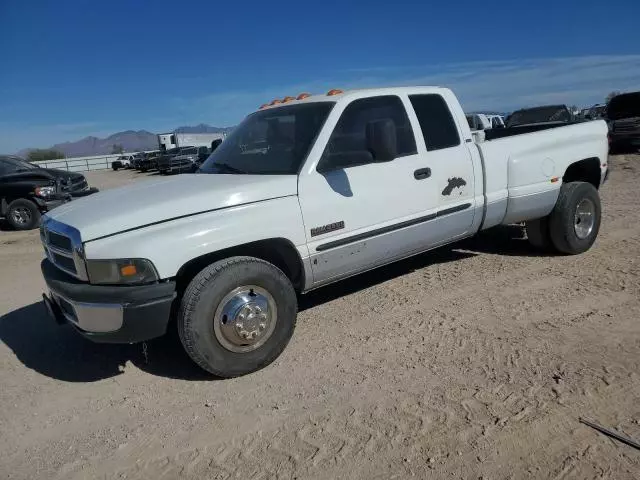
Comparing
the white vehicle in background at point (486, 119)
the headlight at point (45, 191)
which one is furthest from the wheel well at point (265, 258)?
the white vehicle in background at point (486, 119)

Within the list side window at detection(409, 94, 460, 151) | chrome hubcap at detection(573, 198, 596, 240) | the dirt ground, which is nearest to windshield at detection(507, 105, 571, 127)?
chrome hubcap at detection(573, 198, 596, 240)

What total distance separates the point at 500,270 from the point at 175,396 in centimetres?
362

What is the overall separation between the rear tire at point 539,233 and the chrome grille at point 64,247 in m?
4.74

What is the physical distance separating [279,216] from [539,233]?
3522 mm

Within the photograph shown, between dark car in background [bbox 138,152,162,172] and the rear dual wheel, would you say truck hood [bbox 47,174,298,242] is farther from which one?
dark car in background [bbox 138,152,162,172]

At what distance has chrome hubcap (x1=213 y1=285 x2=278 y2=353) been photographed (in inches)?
136

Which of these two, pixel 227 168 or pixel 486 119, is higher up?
pixel 486 119

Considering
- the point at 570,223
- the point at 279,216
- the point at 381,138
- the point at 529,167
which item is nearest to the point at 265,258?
the point at 279,216

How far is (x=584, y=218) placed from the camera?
234 inches

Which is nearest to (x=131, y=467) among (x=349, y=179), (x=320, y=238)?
(x=320, y=238)

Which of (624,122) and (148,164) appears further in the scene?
(148,164)

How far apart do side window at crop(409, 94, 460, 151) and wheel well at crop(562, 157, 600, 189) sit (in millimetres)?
1982

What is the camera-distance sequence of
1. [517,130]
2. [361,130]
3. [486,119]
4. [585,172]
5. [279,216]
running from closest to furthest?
[279,216] → [361,130] → [585,172] → [517,130] → [486,119]

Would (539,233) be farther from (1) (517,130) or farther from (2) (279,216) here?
(2) (279,216)
